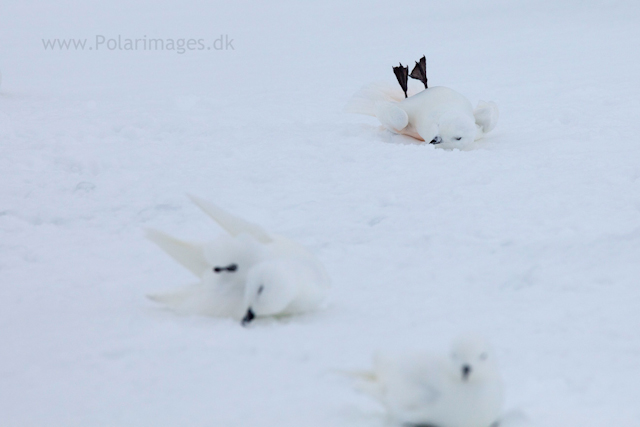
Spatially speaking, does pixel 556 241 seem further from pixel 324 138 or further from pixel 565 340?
pixel 324 138

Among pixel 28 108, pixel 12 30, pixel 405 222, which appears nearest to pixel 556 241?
pixel 405 222

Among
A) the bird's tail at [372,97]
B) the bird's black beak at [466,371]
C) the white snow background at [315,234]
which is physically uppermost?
the bird's tail at [372,97]

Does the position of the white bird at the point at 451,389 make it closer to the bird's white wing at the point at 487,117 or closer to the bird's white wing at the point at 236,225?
the bird's white wing at the point at 236,225

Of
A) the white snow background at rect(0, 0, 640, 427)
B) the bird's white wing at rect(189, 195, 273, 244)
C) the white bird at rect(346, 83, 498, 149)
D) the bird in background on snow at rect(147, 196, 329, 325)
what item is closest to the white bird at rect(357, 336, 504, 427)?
the white snow background at rect(0, 0, 640, 427)

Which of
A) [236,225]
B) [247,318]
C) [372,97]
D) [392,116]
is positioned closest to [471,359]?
[247,318]

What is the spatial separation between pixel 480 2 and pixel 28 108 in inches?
351

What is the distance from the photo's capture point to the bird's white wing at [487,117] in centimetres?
429

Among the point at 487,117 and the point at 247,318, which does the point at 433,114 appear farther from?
the point at 247,318

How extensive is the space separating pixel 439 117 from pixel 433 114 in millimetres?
78

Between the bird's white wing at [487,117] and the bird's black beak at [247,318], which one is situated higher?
the bird's white wing at [487,117]

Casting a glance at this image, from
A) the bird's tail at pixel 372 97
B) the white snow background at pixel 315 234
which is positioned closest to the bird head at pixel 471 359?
the white snow background at pixel 315 234

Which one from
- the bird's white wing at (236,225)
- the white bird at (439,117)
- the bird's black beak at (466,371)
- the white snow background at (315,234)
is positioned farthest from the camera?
the white bird at (439,117)

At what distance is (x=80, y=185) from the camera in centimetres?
351

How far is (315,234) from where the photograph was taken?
2877 millimetres
